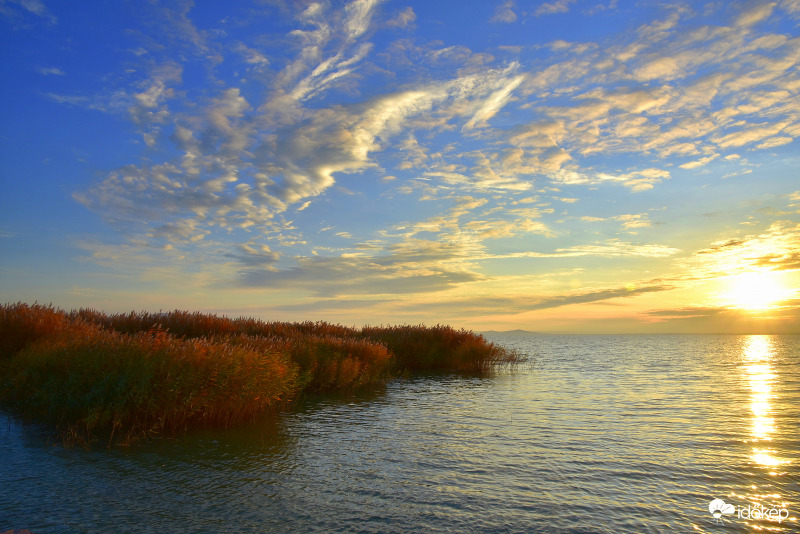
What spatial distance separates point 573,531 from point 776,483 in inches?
223

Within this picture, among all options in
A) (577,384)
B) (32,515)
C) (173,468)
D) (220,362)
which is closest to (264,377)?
(220,362)

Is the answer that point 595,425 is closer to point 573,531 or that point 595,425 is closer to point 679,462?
point 679,462

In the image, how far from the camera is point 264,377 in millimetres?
14477

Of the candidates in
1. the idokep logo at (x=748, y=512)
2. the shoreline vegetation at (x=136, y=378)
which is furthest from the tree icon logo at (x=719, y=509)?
the shoreline vegetation at (x=136, y=378)

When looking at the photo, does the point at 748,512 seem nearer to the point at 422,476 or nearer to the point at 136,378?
the point at 422,476

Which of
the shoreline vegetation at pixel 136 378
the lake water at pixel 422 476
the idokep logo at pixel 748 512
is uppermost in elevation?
the shoreline vegetation at pixel 136 378

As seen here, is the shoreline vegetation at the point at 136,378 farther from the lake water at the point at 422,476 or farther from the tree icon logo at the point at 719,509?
the tree icon logo at the point at 719,509

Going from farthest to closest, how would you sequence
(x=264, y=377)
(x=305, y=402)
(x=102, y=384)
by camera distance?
(x=305, y=402) → (x=264, y=377) → (x=102, y=384)

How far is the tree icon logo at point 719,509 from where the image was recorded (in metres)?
7.65

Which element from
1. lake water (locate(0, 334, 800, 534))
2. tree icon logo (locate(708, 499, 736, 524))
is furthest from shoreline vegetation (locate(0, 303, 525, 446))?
tree icon logo (locate(708, 499, 736, 524))

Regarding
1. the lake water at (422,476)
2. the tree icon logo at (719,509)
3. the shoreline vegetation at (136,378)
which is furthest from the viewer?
the shoreline vegetation at (136,378)

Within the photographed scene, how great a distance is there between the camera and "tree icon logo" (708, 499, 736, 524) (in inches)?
301

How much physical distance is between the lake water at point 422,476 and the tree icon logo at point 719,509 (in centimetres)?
7

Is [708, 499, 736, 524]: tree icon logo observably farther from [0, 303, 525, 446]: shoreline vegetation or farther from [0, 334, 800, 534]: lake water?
[0, 303, 525, 446]: shoreline vegetation
